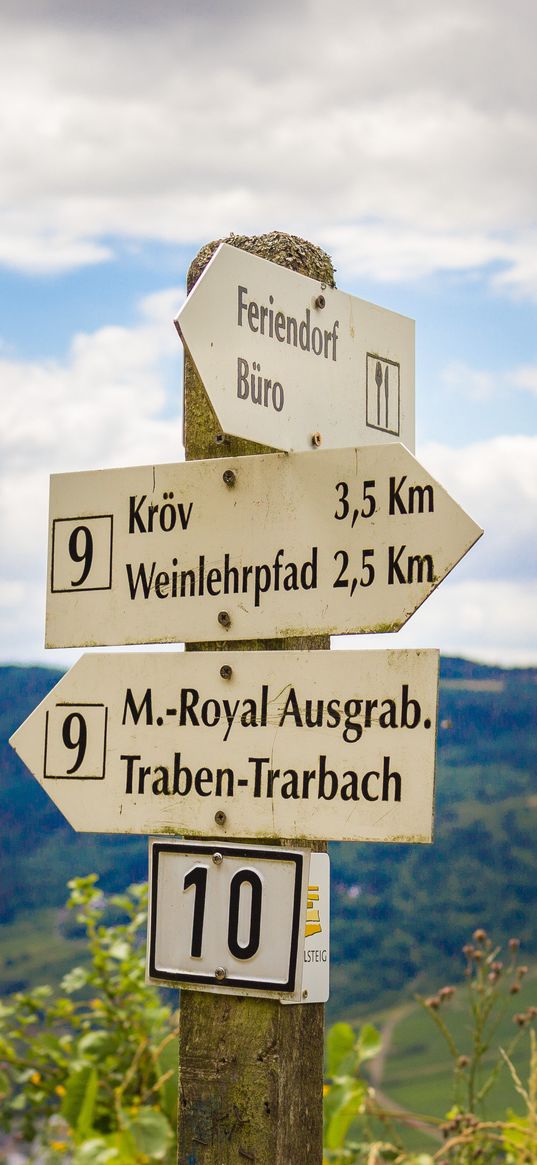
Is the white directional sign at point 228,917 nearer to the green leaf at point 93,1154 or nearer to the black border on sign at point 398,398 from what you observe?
the black border on sign at point 398,398

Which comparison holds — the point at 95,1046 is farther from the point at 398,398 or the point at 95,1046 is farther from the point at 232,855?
the point at 398,398

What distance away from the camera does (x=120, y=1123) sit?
4496mm

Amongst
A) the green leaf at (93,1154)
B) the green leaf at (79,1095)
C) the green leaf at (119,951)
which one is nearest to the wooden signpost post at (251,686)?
the green leaf at (93,1154)

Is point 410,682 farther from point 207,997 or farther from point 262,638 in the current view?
point 207,997

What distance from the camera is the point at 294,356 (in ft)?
7.89

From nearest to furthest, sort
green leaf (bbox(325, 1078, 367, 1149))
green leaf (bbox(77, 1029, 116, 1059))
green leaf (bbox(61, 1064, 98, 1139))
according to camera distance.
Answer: green leaf (bbox(325, 1078, 367, 1149)) → green leaf (bbox(61, 1064, 98, 1139)) → green leaf (bbox(77, 1029, 116, 1059))

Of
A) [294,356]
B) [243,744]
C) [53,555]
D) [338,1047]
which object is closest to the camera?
[243,744]

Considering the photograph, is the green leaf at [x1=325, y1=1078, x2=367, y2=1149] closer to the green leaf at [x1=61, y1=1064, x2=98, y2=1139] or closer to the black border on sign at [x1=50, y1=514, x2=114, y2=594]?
the green leaf at [x1=61, y1=1064, x2=98, y2=1139]

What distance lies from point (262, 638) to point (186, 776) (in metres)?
0.30

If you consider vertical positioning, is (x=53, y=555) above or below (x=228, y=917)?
above

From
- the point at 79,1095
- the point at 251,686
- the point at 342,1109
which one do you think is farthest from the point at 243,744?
the point at 79,1095

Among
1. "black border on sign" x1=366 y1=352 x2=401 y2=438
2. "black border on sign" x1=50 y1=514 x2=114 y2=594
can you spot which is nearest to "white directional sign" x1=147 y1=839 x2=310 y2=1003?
"black border on sign" x1=50 y1=514 x2=114 y2=594

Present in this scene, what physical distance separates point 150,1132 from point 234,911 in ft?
7.72

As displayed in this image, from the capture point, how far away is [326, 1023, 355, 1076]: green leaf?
4383 millimetres
